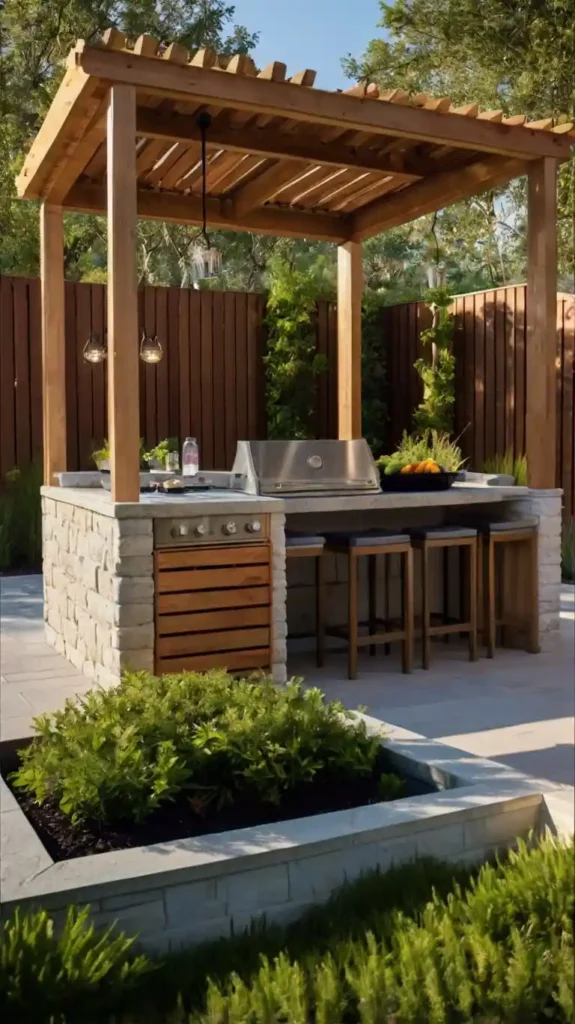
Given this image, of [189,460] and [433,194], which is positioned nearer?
[189,460]

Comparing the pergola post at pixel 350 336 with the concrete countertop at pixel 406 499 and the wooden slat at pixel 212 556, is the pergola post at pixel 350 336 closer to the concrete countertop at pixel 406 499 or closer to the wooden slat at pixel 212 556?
the concrete countertop at pixel 406 499

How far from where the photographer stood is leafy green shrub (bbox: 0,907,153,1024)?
6.95 feet

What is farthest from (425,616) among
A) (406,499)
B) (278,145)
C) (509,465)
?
(509,465)

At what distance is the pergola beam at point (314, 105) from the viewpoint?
480cm

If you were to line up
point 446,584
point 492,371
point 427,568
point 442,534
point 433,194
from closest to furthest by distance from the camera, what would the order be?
point 442,534 → point 427,568 → point 446,584 → point 433,194 → point 492,371

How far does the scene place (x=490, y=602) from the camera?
20.0ft

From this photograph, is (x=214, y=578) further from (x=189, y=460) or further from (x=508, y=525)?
(x=508, y=525)

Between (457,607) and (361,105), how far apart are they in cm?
320

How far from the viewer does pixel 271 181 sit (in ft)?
22.5

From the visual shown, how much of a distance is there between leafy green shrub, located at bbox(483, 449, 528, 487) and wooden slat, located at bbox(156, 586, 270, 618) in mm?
4896

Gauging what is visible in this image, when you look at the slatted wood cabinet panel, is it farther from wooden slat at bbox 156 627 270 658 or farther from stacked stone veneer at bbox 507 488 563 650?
stacked stone veneer at bbox 507 488 563 650

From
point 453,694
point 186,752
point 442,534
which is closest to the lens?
point 186,752

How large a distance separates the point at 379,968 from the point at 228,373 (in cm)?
967

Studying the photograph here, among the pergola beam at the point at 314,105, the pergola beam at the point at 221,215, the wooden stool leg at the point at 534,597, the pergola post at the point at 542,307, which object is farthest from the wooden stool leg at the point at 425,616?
the pergola beam at the point at 221,215
